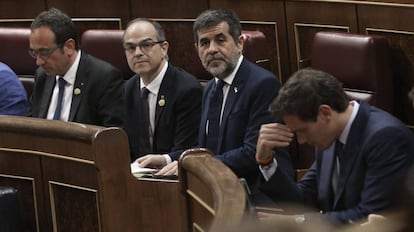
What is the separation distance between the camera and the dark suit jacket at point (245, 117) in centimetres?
179

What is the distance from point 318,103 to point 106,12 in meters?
1.74

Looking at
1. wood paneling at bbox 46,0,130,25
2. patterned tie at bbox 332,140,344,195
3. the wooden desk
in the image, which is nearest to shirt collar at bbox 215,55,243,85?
the wooden desk

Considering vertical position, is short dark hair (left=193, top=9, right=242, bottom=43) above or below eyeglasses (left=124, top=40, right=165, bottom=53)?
above

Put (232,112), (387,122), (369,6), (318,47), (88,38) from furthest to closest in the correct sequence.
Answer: (88,38)
(369,6)
(318,47)
(232,112)
(387,122)

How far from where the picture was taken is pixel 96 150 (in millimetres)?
1725

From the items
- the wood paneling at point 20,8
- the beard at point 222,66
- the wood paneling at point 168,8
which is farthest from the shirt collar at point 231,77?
the wood paneling at point 20,8

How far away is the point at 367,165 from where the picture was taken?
1.36m

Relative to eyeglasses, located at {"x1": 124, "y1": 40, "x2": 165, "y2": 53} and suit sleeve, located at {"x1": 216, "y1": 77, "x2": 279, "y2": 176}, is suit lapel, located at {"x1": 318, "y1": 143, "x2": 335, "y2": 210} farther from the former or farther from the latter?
eyeglasses, located at {"x1": 124, "y1": 40, "x2": 165, "y2": 53}

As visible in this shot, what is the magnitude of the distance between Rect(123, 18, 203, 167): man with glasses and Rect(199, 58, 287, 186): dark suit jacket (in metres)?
0.18

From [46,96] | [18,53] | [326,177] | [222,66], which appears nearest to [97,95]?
[46,96]

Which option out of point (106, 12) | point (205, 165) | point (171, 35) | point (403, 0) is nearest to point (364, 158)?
point (205, 165)

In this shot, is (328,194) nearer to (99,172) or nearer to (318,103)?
(318,103)

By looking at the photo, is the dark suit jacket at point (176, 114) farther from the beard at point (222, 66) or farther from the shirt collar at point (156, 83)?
the beard at point (222, 66)

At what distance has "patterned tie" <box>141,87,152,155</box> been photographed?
2.06 m
